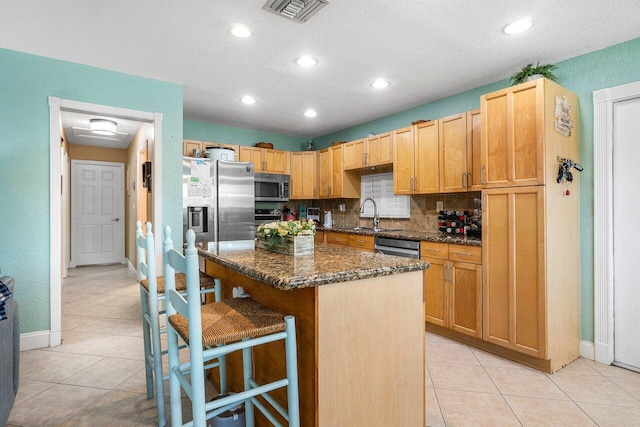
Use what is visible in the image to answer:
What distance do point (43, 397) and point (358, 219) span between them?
3.95 metres

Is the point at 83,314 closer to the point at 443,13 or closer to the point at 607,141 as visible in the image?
the point at 443,13

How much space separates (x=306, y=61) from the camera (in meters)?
2.94

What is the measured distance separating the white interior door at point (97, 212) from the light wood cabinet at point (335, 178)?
468 cm

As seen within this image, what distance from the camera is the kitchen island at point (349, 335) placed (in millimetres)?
1340

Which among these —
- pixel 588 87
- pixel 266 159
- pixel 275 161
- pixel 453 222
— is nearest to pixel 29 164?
pixel 266 159

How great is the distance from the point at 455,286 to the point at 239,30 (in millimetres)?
2741

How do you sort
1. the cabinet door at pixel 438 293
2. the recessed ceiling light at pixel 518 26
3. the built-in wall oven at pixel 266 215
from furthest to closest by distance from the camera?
1. the built-in wall oven at pixel 266 215
2. the cabinet door at pixel 438 293
3. the recessed ceiling light at pixel 518 26

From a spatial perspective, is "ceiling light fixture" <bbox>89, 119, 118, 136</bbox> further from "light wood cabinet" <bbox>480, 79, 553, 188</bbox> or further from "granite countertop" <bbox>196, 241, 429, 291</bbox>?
"light wood cabinet" <bbox>480, 79, 553, 188</bbox>

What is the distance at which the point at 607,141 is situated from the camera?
8.59ft

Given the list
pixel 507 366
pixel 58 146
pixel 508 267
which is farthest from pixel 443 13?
pixel 58 146

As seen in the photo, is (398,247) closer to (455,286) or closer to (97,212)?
(455,286)

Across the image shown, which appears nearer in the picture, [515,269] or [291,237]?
[291,237]

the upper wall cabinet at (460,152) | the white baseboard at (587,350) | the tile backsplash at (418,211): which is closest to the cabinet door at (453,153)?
the upper wall cabinet at (460,152)

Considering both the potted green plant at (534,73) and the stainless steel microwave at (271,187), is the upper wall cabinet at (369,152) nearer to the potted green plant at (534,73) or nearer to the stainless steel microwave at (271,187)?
the stainless steel microwave at (271,187)
